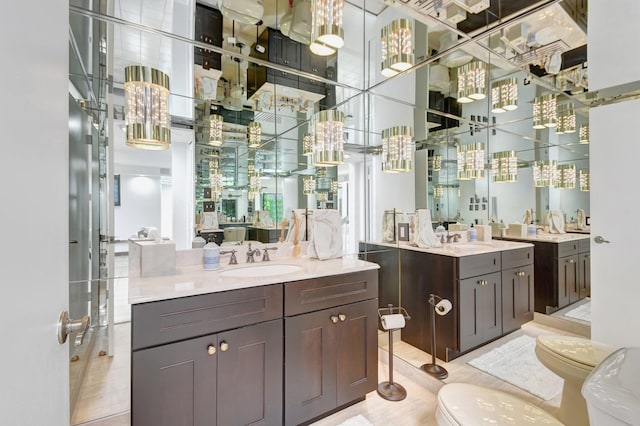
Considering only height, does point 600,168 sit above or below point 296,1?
below

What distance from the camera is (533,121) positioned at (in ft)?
7.40

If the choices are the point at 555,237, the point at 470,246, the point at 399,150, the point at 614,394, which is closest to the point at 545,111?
the point at 555,237

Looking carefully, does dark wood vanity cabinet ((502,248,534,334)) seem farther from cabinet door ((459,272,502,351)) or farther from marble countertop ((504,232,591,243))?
marble countertop ((504,232,591,243))

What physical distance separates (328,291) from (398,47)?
1757mm

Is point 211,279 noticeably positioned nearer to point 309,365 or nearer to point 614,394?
point 309,365

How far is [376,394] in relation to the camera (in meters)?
2.13

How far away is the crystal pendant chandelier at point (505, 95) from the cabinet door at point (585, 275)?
4.36ft

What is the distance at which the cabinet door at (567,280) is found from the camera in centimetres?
195

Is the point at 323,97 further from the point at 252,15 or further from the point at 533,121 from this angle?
the point at 533,121

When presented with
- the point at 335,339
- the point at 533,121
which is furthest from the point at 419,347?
the point at 533,121

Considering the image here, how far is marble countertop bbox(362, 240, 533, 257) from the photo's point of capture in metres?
2.50

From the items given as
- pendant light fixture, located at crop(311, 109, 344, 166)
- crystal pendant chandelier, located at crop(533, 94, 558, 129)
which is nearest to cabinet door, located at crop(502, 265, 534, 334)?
crystal pendant chandelier, located at crop(533, 94, 558, 129)
